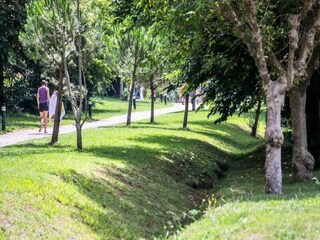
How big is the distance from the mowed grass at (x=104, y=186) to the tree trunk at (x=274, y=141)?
1.72 meters

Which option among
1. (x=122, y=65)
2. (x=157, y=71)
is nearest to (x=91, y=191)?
(x=122, y=65)

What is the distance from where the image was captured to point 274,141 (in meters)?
11.7

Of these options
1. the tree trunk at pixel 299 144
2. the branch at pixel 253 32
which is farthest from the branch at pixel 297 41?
the tree trunk at pixel 299 144

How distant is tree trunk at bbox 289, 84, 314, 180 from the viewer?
14.2m

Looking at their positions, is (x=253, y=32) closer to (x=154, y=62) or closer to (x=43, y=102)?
(x=154, y=62)

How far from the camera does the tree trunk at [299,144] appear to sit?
14.2 metres

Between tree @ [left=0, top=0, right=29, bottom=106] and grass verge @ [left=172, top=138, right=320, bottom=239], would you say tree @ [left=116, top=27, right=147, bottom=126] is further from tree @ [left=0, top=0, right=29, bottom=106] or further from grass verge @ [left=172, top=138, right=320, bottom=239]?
grass verge @ [left=172, top=138, right=320, bottom=239]

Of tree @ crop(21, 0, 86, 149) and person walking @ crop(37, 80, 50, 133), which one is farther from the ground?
tree @ crop(21, 0, 86, 149)

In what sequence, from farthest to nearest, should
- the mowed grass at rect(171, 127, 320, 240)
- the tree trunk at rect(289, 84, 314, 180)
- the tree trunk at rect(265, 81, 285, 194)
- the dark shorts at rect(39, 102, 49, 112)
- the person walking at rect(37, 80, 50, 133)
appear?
the dark shorts at rect(39, 102, 49, 112)
the person walking at rect(37, 80, 50, 133)
the tree trunk at rect(289, 84, 314, 180)
the tree trunk at rect(265, 81, 285, 194)
the mowed grass at rect(171, 127, 320, 240)

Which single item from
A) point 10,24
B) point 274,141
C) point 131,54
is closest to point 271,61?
point 274,141

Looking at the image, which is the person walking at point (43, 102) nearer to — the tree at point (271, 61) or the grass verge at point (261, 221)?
the tree at point (271, 61)

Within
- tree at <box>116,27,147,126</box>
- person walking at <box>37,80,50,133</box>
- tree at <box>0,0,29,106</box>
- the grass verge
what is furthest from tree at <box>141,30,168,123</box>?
the grass verge

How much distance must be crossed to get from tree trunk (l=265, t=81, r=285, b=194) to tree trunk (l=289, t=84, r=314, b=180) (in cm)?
264

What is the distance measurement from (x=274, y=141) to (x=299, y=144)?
2.77 m
